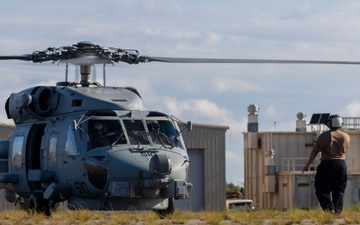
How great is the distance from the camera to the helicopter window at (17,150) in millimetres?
23359

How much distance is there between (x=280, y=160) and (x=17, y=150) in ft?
110

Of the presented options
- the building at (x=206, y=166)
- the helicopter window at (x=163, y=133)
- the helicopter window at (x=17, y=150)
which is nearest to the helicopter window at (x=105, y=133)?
the helicopter window at (x=163, y=133)

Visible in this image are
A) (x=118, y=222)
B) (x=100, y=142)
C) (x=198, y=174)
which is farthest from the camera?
(x=198, y=174)

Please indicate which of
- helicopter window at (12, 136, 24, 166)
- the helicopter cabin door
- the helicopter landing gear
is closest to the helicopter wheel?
the helicopter landing gear

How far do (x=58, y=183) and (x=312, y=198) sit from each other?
104ft

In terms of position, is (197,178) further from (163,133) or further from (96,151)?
(96,151)

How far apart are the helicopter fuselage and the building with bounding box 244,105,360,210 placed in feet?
101

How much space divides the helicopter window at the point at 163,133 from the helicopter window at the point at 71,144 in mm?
1572

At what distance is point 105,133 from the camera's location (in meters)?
21.3

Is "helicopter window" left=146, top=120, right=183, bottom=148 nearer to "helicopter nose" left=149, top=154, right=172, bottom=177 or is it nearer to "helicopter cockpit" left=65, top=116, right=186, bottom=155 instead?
"helicopter cockpit" left=65, top=116, right=186, bottom=155

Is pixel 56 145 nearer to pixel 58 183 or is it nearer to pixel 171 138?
pixel 58 183

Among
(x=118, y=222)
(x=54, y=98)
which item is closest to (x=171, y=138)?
(x=54, y=98)

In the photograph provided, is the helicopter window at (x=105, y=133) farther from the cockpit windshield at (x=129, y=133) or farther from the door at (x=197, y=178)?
the door at (x=197, y=178)

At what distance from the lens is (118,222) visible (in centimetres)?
1764
